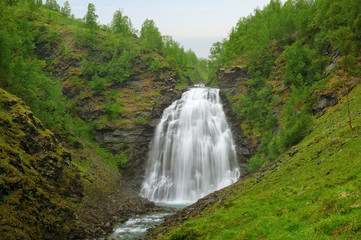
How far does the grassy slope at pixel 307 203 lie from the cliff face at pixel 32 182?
9.57 metres

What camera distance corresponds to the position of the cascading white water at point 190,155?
3503 centimetres

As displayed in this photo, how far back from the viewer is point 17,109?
21.0m

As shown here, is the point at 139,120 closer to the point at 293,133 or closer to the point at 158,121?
the point at 158,121

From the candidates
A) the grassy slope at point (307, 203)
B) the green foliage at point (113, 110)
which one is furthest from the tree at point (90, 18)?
the grassy slope at point (307, 203)

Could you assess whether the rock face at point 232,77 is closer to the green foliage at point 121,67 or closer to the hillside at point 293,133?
the hillside at point 293,133

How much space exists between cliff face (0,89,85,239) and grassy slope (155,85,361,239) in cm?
957

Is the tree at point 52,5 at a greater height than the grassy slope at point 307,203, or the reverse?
the tree at point 52,5

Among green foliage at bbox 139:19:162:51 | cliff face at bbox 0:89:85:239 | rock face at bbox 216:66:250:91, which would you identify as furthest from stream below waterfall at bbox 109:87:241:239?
green foliage at bbox 139:19:162:51

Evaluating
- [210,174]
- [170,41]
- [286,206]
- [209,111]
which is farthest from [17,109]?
[170,41]

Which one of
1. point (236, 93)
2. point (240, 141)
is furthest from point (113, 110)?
point (236, 93)

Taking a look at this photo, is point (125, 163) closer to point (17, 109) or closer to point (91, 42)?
point (17, 109)

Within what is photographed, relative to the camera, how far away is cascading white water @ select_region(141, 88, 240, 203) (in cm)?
3503

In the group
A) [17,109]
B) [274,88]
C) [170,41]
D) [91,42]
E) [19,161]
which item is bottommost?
[19,161]

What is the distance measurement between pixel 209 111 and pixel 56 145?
93.8 ft
